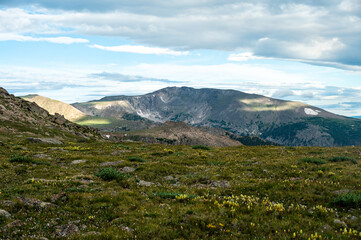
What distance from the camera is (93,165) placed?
24219 millimetres

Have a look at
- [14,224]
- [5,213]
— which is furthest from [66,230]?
[5,213]

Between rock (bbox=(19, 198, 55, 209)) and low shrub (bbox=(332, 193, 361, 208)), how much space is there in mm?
14886

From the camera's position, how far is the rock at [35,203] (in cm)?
1171

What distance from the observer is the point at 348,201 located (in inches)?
489

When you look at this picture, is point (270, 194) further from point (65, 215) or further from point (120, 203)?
point (65, 215)

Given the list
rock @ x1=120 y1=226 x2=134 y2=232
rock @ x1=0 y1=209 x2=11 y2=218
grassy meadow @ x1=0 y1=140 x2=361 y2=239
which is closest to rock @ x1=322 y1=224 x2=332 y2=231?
grassy meadow @ x1=0 y1=140 x2=361 y2=239

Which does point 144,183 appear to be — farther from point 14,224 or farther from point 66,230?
point 14,224

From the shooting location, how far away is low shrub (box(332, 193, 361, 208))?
40.3ft

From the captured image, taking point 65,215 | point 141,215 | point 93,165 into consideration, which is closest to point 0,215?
point 65,215

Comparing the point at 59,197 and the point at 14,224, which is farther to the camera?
the point at 59,197

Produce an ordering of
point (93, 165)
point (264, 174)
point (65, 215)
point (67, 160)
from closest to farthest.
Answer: point (65, 215) → point (264, 174) → point (93, 165) → point (67, 160)

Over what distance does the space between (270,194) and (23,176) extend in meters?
18.2

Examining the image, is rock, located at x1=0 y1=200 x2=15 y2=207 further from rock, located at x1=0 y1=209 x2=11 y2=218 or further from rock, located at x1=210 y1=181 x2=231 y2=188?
rock, located at x1=210 y1=181 x2=231 y2=188

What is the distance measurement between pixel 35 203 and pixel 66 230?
3438mm
